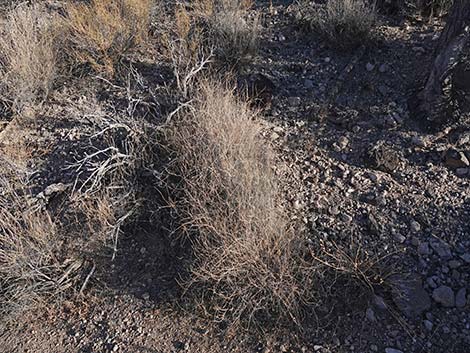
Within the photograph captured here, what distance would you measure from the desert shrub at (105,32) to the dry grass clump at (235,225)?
1.36 m

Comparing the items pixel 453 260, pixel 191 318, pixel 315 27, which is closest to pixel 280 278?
pixel 191 318

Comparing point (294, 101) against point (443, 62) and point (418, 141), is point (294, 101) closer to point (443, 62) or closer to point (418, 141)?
point (418, 141)

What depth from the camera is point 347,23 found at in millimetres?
3848

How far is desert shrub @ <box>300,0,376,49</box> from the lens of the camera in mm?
3824

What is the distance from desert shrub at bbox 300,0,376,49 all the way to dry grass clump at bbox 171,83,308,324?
1.37m

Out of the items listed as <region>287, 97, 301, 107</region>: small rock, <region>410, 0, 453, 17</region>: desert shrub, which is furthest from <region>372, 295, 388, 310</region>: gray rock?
<region>410, 0, 453, 17</region>: desert shrub

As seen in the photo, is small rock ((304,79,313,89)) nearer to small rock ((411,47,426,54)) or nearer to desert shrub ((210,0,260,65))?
desert shrub ((210,0,260,65))

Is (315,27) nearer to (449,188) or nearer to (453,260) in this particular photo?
(449,188)

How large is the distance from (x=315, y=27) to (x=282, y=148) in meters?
1.36

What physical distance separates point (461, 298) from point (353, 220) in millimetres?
703

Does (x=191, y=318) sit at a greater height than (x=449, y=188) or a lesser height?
lesser

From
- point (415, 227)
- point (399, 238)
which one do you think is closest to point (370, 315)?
point (399, 238)

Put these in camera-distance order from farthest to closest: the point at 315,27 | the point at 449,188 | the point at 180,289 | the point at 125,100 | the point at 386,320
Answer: the point at 315,27
the point at 125,100
the point at 449,188
the point at 180,289
the point at 386,320

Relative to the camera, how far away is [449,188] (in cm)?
298
